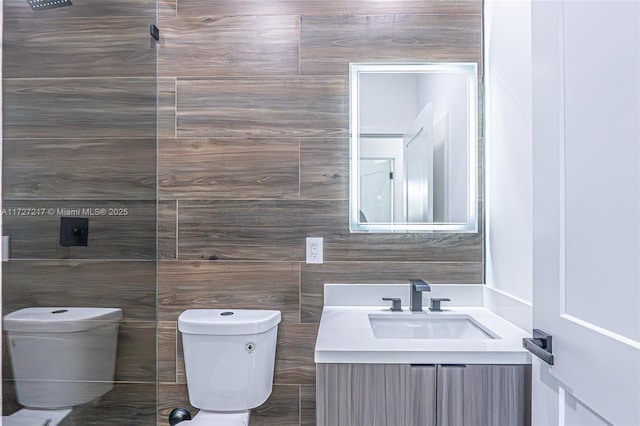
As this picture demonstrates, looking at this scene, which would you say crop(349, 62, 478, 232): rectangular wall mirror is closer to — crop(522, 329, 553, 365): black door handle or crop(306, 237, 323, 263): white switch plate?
crop(306, 237, 323, 263): white switch plate

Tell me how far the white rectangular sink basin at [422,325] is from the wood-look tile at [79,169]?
3.56ft

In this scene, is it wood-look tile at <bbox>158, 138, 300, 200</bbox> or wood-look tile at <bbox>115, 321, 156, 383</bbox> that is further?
wood-look tile at <bbox>158, 138, 300, 200</bbox>

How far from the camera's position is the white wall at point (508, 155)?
1.49m

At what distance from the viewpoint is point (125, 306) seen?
175cm

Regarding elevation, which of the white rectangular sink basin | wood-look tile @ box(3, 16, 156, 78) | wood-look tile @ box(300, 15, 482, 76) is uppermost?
wood-look tile @ box(300, 15, 482, 76)

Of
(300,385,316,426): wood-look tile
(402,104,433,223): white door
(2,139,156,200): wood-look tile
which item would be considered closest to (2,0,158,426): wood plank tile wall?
(2,139,156,200): wood-look tile

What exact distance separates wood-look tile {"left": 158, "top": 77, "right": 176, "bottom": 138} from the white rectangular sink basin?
1155 mm

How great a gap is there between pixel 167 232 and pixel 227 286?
1.15 ft

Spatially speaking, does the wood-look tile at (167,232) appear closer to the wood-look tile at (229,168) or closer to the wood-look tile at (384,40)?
the wood-look tile at (229,168)

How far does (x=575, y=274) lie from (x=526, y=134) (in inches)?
28.3

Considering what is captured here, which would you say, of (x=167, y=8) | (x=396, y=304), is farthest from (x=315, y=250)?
(x=167, y=8)

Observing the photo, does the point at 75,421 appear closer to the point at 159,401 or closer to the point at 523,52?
the point at 159,401

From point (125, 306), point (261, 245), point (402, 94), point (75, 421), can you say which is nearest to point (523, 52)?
point (402, 94)

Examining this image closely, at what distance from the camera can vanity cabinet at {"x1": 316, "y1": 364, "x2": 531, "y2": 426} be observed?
1248 mm
